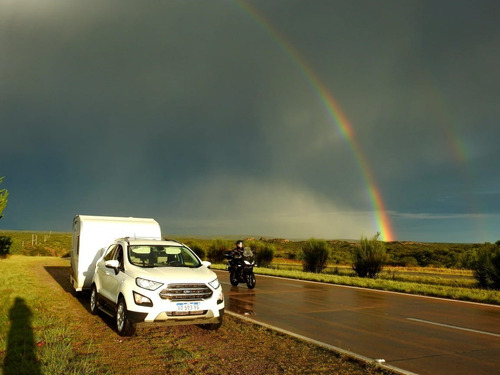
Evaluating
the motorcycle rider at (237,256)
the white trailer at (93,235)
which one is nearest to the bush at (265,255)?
the motorcycle rider at (237,256)

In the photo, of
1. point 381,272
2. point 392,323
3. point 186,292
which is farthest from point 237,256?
point 381,272

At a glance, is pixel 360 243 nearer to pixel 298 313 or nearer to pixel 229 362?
pixel 298 313

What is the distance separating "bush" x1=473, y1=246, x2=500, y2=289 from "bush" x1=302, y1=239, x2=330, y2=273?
404 inches

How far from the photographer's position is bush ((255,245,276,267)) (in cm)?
3394

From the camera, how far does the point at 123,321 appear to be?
7.81 metres

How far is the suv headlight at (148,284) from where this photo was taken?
7621 mm

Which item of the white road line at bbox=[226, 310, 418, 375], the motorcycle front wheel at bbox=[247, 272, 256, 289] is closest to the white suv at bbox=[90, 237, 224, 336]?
the white road line at bbox=[226, 310, 418, 375]

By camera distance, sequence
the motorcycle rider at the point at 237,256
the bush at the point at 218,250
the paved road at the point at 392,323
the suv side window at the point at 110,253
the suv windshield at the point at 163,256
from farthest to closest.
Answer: the bush at the point at 218,250 < the motorcycle rider at the point at 237,256 < the suv side window at the point at 110,253 < the suv windshield at the point at 163,256 < the paved road at the point at 392,323

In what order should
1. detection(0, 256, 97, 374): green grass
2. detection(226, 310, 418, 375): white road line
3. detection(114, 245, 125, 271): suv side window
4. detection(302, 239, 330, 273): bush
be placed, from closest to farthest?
1. detection(0, 256, 97, 374): green grass
2. detection(226, 310, 418, 375): white road line
3. detection(114, 245, 125, 271): suv side window
4. detection(302, 239, 330, 273): bush

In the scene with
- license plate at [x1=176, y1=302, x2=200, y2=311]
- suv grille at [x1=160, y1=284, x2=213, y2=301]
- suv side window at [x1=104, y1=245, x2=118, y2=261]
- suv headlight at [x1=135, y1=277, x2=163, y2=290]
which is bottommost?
license plate at [x1=176, y1=302, x2=200, y2=311]

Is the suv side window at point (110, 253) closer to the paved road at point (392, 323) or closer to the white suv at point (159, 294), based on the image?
the white suv at point (159, 294)

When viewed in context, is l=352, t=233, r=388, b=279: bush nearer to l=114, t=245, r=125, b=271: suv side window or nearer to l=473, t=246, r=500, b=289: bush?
l=473, t=246, r=500, b=289: bush

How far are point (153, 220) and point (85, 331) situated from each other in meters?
6.49

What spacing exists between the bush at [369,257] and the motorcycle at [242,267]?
31.5 feet
